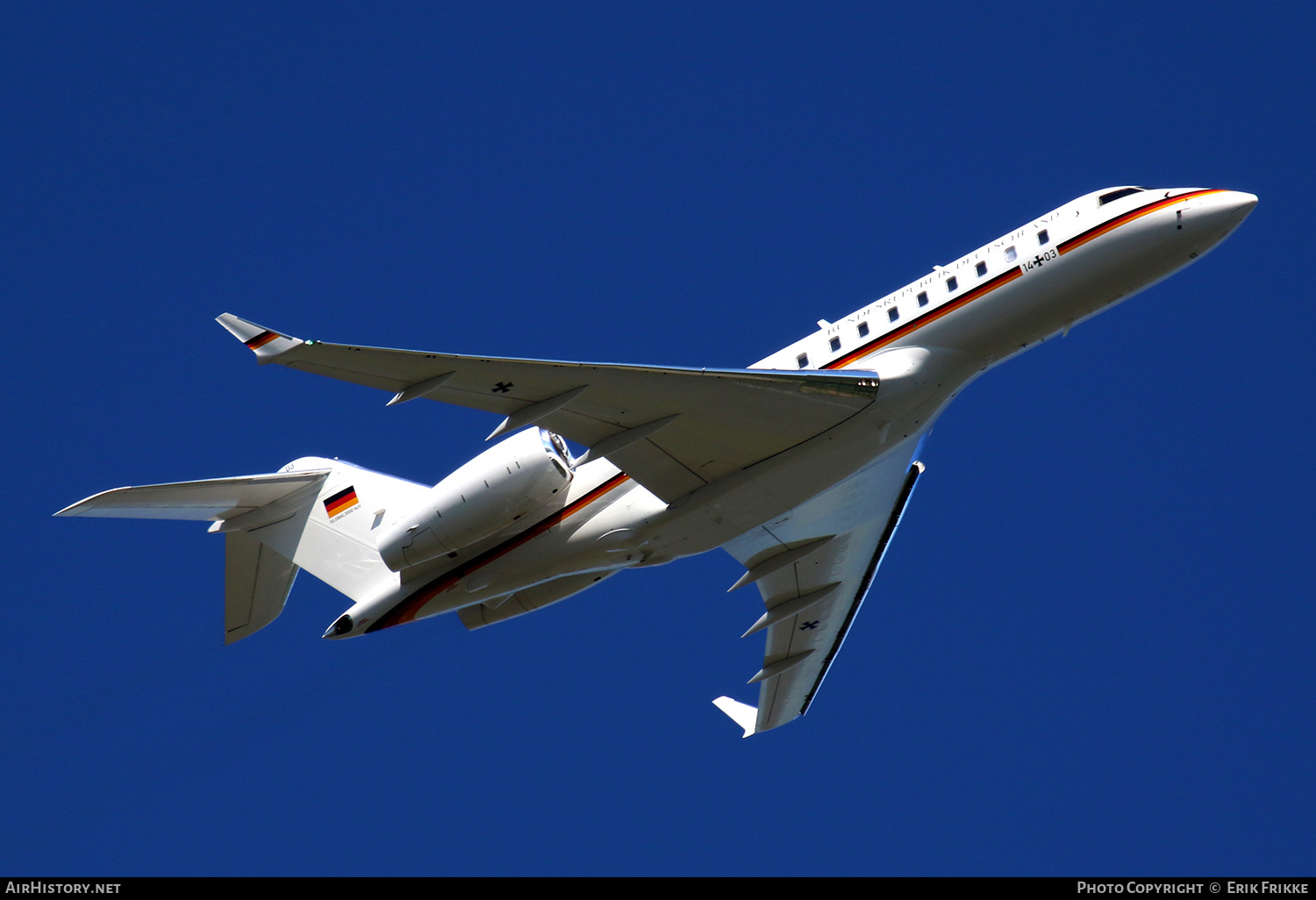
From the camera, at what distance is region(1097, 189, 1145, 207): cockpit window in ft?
55.2

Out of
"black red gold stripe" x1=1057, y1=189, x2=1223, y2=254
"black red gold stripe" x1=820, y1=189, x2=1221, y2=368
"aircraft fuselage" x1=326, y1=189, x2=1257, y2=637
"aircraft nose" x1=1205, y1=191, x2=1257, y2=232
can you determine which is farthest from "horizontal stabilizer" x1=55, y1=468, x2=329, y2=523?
"aircraft nose" x1=1205, y1=191, x2=1257, y2=232

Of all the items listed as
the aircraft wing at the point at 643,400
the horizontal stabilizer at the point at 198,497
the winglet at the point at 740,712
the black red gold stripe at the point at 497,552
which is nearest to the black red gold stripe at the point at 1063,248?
the aircraft wing at the point at 643,400

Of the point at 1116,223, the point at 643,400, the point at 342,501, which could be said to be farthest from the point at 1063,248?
the point at 342,501

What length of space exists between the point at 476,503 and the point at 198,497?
4.92 m

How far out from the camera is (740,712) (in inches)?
921

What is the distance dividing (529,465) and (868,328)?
5049 millimetres

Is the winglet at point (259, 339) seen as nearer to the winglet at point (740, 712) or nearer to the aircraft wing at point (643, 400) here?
the aircraft wing at point (643, 400)

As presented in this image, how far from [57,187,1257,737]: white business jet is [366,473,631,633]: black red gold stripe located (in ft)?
0.08

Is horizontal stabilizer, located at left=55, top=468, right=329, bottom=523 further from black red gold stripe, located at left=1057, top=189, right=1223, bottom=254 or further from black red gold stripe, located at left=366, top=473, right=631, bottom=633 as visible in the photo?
black red gold stripe, located at left=1057, top=189, right=1223, bottom=254

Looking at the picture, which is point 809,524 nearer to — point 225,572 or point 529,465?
point 529,465

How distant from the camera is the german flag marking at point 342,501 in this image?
20453 millimetres

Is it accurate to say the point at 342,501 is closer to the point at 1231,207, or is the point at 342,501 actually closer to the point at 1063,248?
the point at 1063,248

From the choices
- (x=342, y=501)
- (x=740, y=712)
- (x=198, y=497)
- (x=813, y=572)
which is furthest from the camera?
(x=740, y=712)
